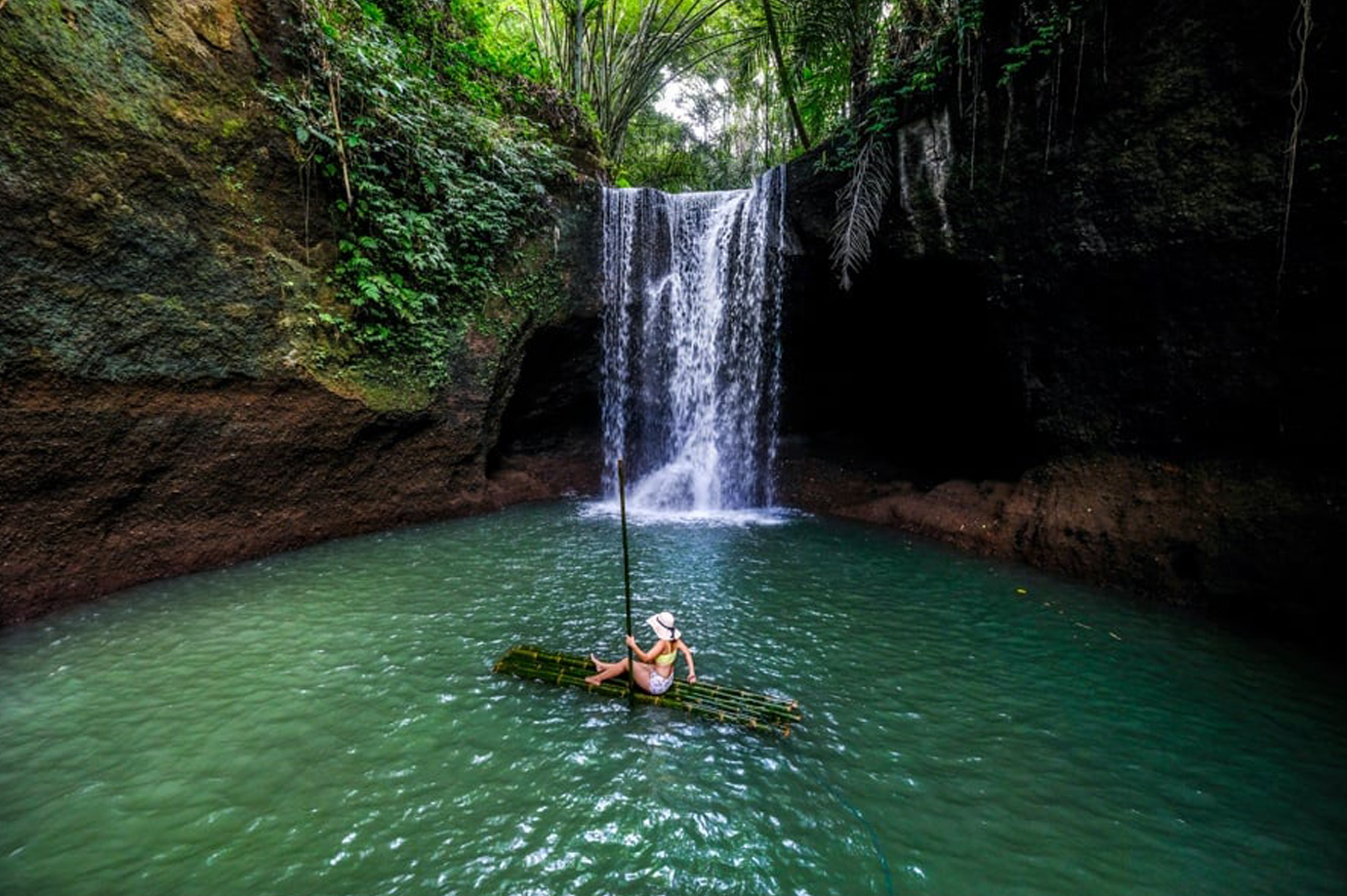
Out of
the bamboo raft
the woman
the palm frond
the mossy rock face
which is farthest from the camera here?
the palm frond

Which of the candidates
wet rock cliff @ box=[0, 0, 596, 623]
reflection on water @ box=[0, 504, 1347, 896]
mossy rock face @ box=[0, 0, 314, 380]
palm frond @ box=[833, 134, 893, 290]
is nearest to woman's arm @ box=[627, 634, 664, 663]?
reflection on water @ box=[0, 504, 1347, 896]

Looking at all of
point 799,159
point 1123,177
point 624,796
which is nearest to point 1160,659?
point 624,796

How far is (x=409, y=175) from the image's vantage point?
321 inches

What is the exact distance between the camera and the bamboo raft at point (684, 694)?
3.75 metres

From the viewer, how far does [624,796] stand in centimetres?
311

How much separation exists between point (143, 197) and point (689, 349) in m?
8.12

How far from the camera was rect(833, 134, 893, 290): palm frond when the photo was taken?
859cm

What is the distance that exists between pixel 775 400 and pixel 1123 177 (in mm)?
6146

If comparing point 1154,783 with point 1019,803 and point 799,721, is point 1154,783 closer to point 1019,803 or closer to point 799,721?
point 1019,803

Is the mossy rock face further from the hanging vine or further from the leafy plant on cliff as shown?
the hanging vine

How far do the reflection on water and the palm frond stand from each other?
562 centimetres

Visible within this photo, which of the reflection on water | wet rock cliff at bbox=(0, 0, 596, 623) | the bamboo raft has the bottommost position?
the reflection on water

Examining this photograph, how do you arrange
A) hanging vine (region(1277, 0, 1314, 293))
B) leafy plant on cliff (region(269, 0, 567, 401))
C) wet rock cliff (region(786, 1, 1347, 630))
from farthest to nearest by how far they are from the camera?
1. leafy plant on cliff (region(269, 0, 567, 401))
2. wet rock cliff (region(786, 1, 1347, 630))
3. hanging vine (region(1277, 0, 1314, 293))

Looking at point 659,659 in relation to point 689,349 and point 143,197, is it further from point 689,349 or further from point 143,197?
point 689,349
